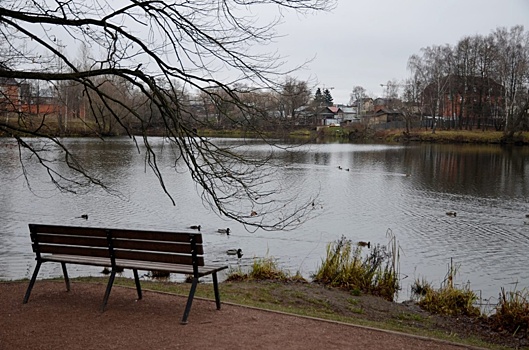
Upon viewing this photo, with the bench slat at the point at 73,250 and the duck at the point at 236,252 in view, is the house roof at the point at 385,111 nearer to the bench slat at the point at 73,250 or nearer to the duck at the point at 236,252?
the duck at the point at 236,252

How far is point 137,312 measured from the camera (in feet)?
20.8

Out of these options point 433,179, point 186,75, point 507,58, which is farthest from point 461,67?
point 186,75

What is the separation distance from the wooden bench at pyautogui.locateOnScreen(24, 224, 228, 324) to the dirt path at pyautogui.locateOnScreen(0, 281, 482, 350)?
24 cm

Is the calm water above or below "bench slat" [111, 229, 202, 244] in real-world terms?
below

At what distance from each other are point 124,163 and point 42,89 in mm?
23807

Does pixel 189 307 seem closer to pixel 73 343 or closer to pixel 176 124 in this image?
pixel 73 343

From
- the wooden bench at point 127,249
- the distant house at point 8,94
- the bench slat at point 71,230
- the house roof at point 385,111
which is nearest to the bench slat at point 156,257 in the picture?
the wooden bench at point 127,249

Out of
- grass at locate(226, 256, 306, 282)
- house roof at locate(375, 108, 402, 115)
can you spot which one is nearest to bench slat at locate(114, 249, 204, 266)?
grass at locate(226, 256, 306, 282)

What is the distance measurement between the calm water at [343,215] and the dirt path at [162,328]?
3.13 metres

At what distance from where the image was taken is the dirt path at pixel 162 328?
5.35 m

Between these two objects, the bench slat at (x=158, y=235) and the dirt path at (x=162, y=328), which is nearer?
the dirt path at (x=162, y=328)

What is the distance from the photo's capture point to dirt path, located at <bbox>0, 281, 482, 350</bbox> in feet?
17.6

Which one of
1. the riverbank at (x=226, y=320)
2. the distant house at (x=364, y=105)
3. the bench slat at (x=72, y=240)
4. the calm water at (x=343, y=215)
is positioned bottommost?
the calm water at (x=343, y=215)

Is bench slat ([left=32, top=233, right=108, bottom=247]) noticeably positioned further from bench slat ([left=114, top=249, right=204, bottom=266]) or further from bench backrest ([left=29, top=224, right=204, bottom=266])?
bench slat ([left=114, top=249, right=204, bottom=266])
